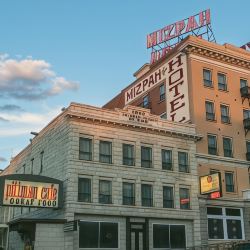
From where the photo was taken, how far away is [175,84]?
5128 cm

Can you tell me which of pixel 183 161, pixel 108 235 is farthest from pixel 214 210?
pixel 108 235

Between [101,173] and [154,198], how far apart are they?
5.90 m

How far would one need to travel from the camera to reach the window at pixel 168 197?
140 feet

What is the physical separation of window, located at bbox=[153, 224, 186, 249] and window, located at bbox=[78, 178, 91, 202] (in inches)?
282

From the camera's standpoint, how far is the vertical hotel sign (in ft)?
161


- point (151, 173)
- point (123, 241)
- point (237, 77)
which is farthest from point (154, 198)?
point (237, 77)

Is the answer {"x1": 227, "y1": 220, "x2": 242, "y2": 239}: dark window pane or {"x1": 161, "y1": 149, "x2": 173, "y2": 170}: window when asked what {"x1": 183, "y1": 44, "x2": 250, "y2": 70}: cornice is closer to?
{"x1": 161, "y1": 149, "x2": 173, "y2": 170}: window

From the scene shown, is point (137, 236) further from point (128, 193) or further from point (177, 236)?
point (177, 236)

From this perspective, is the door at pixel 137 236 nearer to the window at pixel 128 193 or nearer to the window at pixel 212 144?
the window at pixel 128 193

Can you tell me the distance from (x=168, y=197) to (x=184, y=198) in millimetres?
1808

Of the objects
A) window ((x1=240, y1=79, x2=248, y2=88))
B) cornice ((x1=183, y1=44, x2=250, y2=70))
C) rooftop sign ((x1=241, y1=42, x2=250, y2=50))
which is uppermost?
rooftop sign ((x1=241, y1=42, x2=250, y2=50))

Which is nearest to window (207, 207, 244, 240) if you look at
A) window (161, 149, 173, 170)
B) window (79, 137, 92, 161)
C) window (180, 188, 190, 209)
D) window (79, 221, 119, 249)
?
window (180, 188, 190, 209)

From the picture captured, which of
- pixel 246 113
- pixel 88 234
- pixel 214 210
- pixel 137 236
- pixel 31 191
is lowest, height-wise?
pixel 137 236

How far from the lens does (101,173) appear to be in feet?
131
